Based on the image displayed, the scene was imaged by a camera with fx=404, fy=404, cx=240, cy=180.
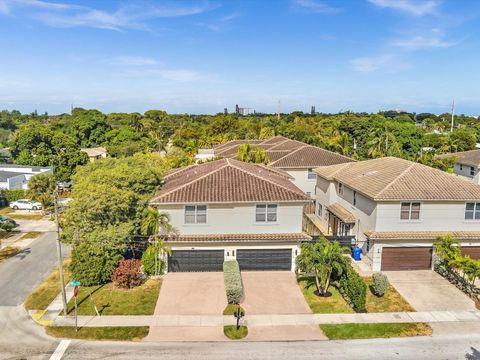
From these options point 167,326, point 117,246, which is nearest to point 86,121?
point 117,246

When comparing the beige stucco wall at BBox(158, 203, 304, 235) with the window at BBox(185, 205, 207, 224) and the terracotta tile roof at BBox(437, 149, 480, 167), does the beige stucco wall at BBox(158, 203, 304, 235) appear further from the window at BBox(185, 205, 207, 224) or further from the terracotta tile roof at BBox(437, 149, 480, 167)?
the terracotta tile roof at BBox(437, 149, 480, 167)

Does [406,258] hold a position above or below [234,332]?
above


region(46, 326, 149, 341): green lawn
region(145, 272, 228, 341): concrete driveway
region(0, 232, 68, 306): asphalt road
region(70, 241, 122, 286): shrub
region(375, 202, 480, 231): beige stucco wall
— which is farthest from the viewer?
region(375, 202, 480, 231): beige stucco wall

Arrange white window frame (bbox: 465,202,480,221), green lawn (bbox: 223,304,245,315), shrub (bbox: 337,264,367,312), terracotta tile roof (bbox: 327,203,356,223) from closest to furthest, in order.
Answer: green lawn (bbox: 223,304,245,315), shrub (bbox: 337,264,367,312), white window frame (bbox: 465,202,480,221), terracotta tile roof (bbox: 327,203,356,223)

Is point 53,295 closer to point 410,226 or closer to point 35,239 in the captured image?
point 35,239

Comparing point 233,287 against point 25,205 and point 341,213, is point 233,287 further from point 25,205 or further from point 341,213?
point 25,205

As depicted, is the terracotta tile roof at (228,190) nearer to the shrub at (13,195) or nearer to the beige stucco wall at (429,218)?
the beige stucco wall at (429,218)

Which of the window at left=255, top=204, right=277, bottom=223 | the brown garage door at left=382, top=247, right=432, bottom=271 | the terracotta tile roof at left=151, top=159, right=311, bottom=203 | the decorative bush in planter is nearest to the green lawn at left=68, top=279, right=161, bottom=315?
the terracotta tile roof at left=151, top=159, right=311, bottom=203

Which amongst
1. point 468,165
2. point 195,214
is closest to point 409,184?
point 195,214
